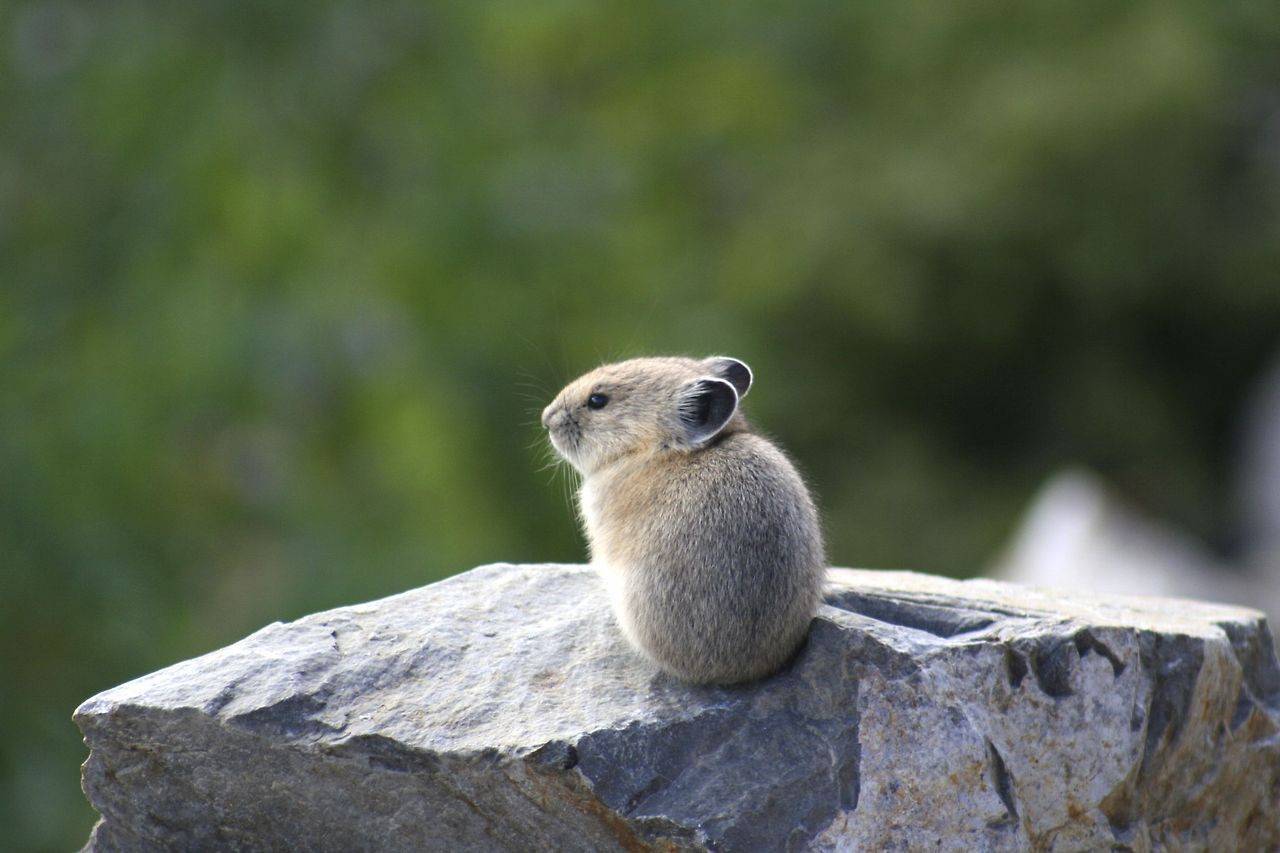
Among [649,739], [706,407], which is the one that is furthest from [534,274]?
[649,739]

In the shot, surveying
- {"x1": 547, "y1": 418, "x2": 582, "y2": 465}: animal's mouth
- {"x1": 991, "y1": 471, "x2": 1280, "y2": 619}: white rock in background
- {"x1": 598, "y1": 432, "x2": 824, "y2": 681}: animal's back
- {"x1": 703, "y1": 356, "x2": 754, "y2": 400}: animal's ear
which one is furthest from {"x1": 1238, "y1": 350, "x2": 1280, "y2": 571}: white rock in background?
{"x1": 598, "y1": 432, "x2": 824, "y2": 681}: animal's back

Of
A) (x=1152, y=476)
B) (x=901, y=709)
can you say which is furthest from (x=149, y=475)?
(x=1152, y=476)

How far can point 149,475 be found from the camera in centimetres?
1222

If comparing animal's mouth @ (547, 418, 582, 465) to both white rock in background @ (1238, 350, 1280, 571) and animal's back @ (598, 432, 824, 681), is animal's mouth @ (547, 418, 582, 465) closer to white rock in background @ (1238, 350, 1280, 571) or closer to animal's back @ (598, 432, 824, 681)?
animal's back @ (598, 432, 824, 681)

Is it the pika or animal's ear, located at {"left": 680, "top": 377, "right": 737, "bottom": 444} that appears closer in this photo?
the pika

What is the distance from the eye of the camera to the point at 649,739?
235 inches

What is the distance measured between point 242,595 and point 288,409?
1.57m

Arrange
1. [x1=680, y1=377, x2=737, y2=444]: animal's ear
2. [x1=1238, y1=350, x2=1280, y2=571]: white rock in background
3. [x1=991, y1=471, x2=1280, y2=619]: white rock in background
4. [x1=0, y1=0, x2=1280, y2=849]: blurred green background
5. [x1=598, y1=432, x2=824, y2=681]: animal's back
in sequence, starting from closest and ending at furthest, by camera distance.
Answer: [x1=598, y1=432, x2=824, y2=681]: animal's back < [x1=680, y1=377, x2=737, y2=444]: animal's ear < [x1=0, y1=0, x2=1280, y2=849]: blurred green background < [x1=991, y1=471, x2=1280, y2=619]: white rock in background < [x1=1238, y1=350, x2=1280, y2=571]: white rock in background

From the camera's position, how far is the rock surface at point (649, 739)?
19.4ft

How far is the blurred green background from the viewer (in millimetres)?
12148

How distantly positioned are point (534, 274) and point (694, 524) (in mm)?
9693

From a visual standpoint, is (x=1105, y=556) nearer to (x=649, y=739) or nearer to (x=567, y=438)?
(x=567, y=438)

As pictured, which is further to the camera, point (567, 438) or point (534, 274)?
point (534, 274)

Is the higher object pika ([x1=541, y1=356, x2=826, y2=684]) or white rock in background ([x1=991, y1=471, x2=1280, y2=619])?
pika ([x1=541, y1=356, x2=826, y2=684])
